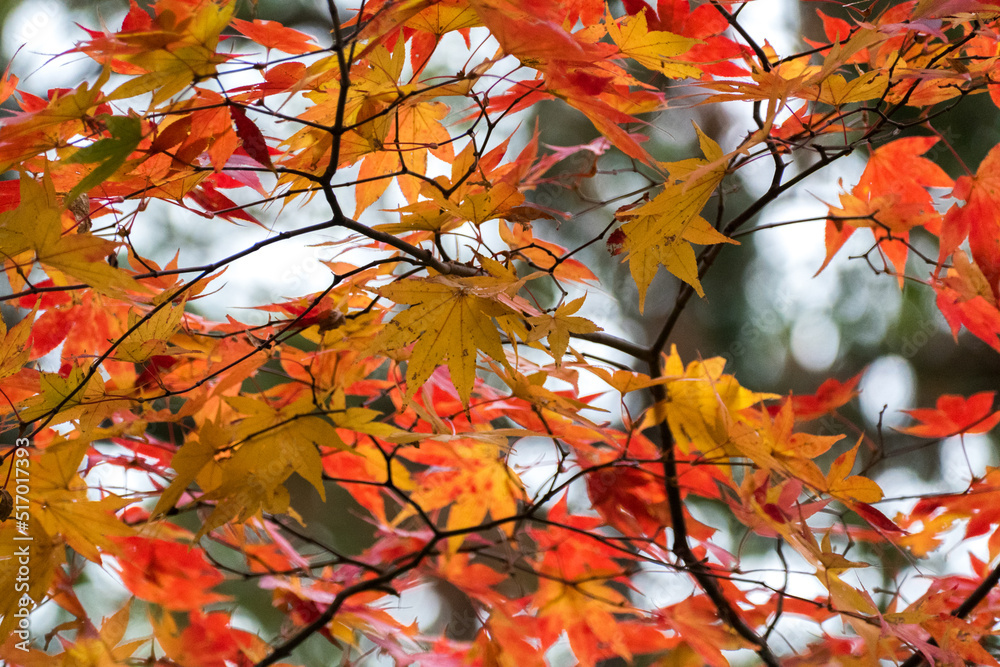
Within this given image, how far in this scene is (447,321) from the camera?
21.4 inches

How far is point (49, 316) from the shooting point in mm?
820

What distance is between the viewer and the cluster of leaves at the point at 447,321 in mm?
523

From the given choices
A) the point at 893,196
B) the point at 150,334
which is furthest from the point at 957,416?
the point at 150,334

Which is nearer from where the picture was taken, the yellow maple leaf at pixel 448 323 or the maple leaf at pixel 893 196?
the yellow maple leaf at pixel 448 323

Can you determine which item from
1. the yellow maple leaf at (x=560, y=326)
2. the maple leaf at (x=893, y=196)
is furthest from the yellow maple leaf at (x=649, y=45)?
the maple leaf at (x=893, y=196)

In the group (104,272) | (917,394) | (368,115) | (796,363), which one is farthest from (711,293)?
(104,272)

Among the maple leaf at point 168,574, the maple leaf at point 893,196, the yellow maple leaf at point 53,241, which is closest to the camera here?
the yellow maple leaf at point 53,241

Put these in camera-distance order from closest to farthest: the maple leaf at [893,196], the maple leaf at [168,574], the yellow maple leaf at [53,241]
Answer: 1. the yellow maple leaf at [53,241]
2. the maple leaf at [893,196]
3. the maple leaf at [168,574]

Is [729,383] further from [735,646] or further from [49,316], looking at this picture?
[49,316]

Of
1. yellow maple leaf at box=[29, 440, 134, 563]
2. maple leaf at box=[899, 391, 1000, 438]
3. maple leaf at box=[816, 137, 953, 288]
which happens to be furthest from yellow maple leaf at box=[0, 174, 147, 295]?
maple leaf at box=[899, 391, 1000, 438]

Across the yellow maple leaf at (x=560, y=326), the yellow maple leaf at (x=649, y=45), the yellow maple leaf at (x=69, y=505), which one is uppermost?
the yellow maple leaf at (x=649, y=45)

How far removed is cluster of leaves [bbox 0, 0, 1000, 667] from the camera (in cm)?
52

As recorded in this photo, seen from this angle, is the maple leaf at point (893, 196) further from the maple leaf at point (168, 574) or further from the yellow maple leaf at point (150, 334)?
the maple leaf at point (168, 574)

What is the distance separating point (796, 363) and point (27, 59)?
96.4 inches
